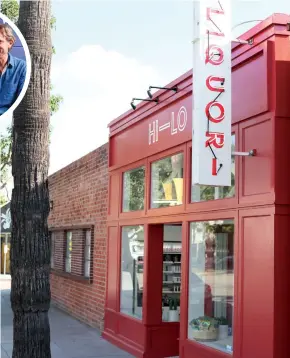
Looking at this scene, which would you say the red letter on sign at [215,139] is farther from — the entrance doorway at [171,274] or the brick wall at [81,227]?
the brick wall at [81,227]

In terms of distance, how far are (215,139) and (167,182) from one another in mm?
2768

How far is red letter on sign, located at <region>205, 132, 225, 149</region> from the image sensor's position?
263 inches

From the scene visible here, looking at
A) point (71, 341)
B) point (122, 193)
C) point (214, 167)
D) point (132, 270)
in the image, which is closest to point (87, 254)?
point (122, 193)

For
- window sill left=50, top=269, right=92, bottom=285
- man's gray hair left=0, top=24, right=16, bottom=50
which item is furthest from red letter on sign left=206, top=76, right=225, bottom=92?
window sill left=50, top=269, right=92, bottom=285

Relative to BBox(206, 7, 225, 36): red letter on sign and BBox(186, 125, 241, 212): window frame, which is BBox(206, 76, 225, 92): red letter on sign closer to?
BBox(206, 7, 225, 36): red letter on sign

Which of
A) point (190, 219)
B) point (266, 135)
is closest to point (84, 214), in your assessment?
point (190, 219)

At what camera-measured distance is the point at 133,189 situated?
35.7 feet

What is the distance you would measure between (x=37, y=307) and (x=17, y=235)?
677 millimetres

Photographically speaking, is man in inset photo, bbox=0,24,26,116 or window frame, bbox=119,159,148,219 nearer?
man in inset photo, bbox=0,24,26,116

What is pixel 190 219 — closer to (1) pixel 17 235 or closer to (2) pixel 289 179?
(2) pixel 289 179

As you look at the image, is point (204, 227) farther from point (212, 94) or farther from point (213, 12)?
point (213, 12)

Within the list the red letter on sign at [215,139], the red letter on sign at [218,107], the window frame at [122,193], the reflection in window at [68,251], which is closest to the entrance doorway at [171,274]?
the window frame at [122,193]

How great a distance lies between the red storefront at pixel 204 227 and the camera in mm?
6512

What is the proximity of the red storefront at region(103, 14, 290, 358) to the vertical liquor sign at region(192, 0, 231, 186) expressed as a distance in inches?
16.0
